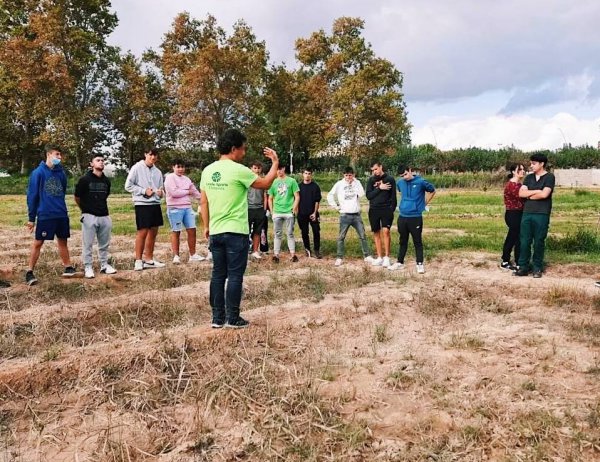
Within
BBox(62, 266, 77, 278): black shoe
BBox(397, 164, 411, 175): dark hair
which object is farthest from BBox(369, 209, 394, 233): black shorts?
BBox(62, 266, 77, 278): black shoe

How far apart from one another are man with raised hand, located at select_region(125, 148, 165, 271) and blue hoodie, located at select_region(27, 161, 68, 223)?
1060 millimetres

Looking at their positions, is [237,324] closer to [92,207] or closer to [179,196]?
[92,207]

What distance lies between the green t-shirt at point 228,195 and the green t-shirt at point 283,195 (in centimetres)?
446

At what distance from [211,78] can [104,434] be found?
1116 inches

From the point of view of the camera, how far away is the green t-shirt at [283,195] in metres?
9.74

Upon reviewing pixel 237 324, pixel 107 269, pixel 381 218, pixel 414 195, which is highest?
pixel 414 195

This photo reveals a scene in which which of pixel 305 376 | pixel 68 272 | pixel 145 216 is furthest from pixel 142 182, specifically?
pixel 305 376

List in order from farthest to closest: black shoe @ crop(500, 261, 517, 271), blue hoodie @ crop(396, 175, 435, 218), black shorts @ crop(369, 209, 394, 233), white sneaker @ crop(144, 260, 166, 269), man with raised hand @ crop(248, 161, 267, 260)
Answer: man with raised hand @ crop(248, 161, 267, 260), black shorts @ crop(369, 209, 394, 233), white sneaker @ crop(144, 260, 166, 269), black shoe @ crop(500, 261, 517, 271), blue hoodie @ crop(396, 175, 435, 218)

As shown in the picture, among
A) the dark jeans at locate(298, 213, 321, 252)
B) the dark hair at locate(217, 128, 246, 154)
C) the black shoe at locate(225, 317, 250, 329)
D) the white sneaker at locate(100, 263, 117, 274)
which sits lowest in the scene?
the black shoe at locate(225, 317, 250, 329)

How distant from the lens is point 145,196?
8.49 meters

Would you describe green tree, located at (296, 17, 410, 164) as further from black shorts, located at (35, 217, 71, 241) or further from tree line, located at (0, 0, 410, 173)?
black shorts, located at (35, 217, 71, 241)

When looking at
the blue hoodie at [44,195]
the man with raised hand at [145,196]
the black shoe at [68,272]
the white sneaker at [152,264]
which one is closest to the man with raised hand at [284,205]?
the white sneaker at [152,264]

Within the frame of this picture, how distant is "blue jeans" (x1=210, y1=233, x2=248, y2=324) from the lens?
5227mm

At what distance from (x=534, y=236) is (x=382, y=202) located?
2325 millimetres
